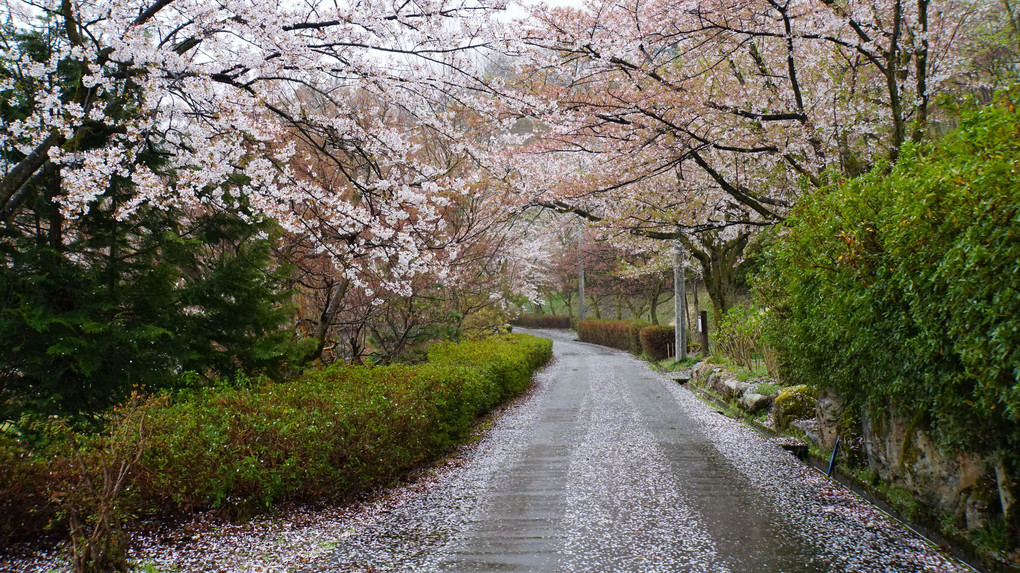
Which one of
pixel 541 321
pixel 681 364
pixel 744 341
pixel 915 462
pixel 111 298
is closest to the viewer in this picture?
pixel 915 462

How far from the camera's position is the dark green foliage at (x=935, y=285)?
234 cm

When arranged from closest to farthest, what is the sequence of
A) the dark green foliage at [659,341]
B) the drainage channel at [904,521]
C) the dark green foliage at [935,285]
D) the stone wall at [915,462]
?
1. the dark green foliage at [935,285]
2. the drainage channel at [904,521]
3. the stone wall at [915,462]
4. the dark green foliage at [659,341]

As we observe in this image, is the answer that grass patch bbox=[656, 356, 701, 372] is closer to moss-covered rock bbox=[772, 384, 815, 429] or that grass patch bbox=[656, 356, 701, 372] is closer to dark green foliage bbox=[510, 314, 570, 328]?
moss-covered rock bbox=[772, 384, 815, 429]

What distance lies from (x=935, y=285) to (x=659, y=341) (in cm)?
1569

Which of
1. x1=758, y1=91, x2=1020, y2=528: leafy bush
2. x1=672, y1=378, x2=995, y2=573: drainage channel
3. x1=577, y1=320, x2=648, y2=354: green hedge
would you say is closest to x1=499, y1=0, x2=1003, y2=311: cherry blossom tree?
x1=758, y1=91, x2=1020, y2=528: leafy bush

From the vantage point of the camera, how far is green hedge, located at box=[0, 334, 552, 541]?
3.17m

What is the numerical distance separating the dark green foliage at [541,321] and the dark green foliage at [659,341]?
21482mm

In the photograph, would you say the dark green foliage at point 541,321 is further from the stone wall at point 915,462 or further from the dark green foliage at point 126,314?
the stone wall at point 915,462

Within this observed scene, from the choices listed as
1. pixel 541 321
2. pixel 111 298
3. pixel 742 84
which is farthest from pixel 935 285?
pixel 541 321

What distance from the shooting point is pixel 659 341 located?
1820 centimetres

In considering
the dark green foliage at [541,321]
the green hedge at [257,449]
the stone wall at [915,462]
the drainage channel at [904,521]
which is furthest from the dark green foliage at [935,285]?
the dark green foliage at [541,321]

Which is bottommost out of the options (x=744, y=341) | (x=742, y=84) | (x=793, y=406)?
(x=793, y=406)

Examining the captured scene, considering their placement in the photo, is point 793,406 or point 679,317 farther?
point 679,317

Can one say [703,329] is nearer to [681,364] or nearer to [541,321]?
[681,364]
